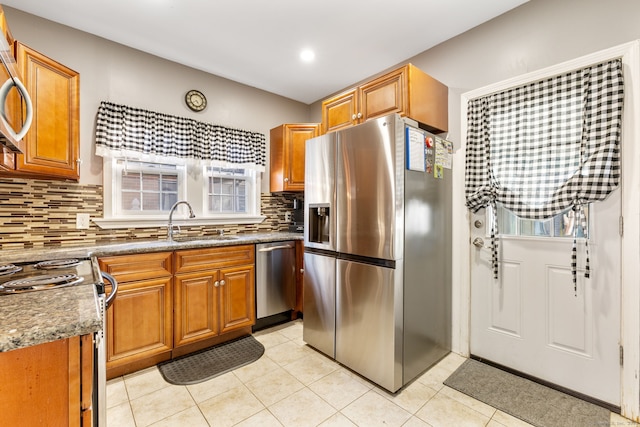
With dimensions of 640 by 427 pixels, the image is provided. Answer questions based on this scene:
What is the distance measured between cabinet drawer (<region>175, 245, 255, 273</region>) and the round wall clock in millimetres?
1466

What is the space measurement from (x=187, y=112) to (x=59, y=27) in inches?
40.7

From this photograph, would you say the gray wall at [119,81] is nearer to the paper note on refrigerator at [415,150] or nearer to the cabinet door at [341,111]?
the cabinet door at [341,111]

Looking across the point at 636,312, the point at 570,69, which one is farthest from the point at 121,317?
the point at 570,69

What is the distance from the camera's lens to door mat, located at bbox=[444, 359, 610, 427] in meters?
1.64

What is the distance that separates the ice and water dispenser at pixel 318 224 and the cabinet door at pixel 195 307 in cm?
88

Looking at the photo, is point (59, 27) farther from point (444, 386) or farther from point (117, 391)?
point (444, 386)

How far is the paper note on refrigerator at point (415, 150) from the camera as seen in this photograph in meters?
1.93

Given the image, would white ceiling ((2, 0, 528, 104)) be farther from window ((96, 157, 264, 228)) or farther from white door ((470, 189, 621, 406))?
white door ((470, 189, 621, 406))

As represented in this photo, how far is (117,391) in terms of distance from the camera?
1913mm

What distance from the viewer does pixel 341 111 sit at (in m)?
2.58

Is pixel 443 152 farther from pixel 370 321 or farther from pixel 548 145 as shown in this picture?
pixel 370 321

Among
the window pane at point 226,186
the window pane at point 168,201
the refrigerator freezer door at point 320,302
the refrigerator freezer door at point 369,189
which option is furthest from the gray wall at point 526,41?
the window pane at point 168,201

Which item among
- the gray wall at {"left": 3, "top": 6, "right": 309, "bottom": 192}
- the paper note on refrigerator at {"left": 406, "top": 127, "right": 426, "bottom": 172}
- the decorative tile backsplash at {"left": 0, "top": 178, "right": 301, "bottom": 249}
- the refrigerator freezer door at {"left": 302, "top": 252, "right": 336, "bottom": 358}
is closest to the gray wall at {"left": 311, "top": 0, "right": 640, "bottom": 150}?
the paper note on refrigerator at {"left": 406, "top": 127, "right": 426, "bottom": 172}

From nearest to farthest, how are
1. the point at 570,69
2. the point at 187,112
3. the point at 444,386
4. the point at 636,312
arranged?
the point at 636,312, the point at 570,69, the point at 444,386, the point at 187,112
